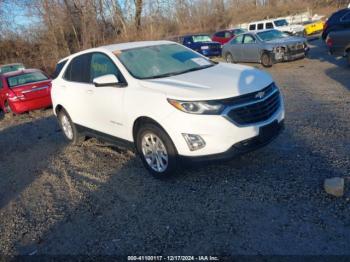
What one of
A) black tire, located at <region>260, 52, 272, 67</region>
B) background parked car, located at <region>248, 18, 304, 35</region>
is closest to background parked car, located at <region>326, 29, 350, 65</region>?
black tire, located at <region>260, 52, 272, 67</region>

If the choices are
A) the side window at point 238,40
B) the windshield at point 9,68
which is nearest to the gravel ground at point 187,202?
the side window at point 238,40

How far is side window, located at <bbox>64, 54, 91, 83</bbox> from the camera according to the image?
5.75 metres

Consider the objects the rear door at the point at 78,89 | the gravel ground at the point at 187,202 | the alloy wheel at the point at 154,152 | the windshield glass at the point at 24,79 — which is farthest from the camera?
the windshield glass at the point at 24,79

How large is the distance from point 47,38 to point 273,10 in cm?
3474

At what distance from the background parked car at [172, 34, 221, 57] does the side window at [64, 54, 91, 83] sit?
596 inches

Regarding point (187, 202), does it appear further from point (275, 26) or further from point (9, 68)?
point (275, 26)

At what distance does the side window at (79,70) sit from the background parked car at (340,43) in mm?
8409

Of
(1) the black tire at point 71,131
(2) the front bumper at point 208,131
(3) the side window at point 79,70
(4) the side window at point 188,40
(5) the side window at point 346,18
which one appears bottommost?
(1) the black tire at point 71,131

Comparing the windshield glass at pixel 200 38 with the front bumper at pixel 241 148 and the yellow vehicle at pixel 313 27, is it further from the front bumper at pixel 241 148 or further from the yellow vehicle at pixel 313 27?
the front bumper at pixel 241 148

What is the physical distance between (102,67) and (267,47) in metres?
10.2

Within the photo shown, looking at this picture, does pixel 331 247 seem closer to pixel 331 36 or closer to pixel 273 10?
pixel 331 36

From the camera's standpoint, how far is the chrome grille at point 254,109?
3949 mm

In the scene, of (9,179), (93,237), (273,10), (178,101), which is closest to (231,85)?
(178,101)

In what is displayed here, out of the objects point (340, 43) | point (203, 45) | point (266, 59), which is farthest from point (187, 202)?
point (203, 45)
